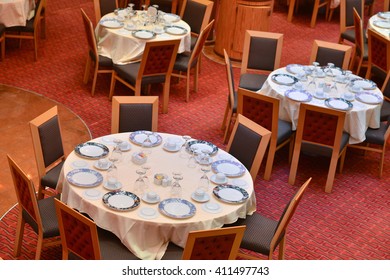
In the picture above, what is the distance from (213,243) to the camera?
499 cm

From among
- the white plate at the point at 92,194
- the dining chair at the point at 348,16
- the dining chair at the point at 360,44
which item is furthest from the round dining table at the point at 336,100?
the white plate at the point at 92,194

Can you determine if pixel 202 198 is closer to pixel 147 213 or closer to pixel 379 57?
pixel 147 213

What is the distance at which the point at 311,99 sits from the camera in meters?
7.61

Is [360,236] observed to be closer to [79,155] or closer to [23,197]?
[79,155]

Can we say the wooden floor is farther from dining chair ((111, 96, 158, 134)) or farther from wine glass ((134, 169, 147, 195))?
wine glass ((134, 169, 147, 195))

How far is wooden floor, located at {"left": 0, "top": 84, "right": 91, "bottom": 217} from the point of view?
23.0 feet

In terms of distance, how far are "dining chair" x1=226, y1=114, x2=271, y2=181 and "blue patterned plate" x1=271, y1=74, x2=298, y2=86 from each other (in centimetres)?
154

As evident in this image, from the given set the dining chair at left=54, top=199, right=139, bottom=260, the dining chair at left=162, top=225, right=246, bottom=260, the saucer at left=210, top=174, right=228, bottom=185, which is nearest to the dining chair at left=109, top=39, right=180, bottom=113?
the saucer at left=210, top=174, right=228, bottom=185

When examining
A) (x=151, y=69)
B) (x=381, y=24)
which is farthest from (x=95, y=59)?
(x=381, y=24)

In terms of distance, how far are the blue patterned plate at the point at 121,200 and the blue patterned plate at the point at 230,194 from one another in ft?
2.11

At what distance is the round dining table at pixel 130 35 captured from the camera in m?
8.68

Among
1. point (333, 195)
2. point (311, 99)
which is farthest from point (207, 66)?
point (333, 195)

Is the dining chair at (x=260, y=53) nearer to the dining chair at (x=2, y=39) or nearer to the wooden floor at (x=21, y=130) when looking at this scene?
the wooden floor at (x=21, y=130)

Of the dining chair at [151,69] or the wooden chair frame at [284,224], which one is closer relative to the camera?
the wooden chair frame at [284,224]
